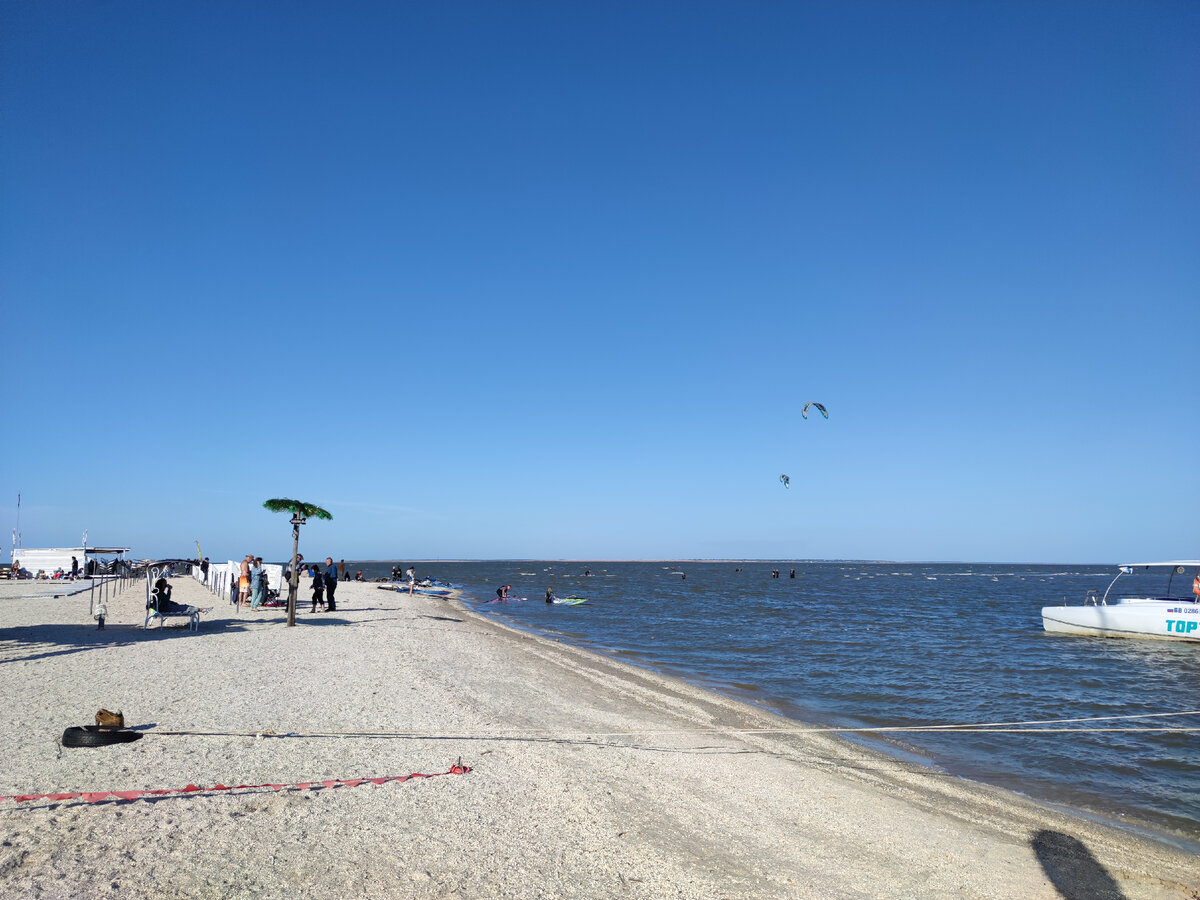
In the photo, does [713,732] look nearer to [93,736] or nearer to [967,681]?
[93,736]

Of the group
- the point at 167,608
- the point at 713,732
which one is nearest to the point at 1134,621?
the point at 713,732

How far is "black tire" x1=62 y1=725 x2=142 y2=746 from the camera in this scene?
7.66 metres

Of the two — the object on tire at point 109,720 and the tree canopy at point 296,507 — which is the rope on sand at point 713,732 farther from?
the tree canopy at point 296,507

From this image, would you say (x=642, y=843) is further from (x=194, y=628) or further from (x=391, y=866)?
(x=194, y=628)

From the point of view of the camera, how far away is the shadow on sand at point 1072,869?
6.41m

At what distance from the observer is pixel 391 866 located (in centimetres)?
542

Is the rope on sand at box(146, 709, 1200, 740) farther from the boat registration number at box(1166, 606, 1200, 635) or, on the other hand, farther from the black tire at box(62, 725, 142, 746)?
the boat registration number at box(1166, 606, 1200, 635)

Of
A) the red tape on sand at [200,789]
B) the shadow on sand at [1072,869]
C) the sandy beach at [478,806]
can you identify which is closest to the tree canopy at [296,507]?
the sandy beach at [478,806]

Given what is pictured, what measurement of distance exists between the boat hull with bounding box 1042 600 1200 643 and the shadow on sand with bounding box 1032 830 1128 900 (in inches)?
1087

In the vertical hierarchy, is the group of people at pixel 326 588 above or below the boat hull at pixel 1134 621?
above

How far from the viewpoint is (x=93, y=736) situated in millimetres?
7730

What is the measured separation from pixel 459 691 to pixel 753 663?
465 inches

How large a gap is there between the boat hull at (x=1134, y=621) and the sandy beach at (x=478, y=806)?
25.9m

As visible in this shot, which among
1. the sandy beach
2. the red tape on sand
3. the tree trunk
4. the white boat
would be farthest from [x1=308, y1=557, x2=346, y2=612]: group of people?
the white boat
